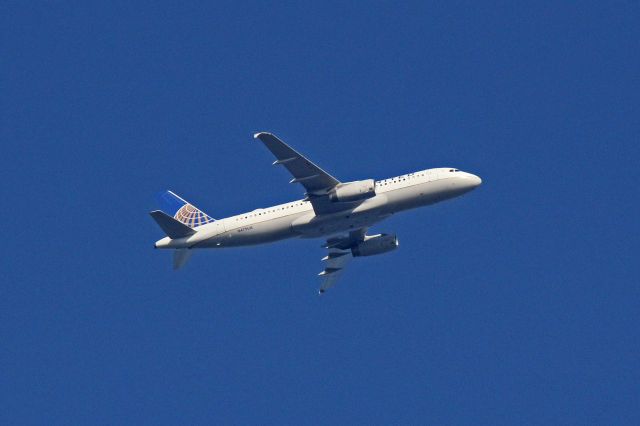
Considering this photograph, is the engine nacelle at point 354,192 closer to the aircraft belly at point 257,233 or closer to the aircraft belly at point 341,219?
the aircraft belly at point 341,219

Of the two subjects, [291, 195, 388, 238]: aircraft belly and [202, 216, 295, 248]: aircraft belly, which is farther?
[202, 216, 295, 248]: aircraft belly

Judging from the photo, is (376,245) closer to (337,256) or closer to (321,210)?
(337,256)

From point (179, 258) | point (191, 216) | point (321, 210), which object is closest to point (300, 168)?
point (321, 210)

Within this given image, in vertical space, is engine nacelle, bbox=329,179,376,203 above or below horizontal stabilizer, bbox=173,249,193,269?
above

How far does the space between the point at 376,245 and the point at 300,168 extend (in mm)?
15255

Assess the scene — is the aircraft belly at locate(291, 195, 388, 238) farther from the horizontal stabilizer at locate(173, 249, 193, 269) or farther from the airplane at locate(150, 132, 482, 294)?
the horizontal stabilizer at locate(173, 249, 193, 269)

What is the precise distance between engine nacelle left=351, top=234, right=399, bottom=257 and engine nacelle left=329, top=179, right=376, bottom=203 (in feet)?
37.0

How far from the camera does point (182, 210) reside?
90812 millimetres

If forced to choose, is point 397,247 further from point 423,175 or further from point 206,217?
point 206,217

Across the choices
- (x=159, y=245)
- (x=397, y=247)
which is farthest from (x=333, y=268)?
(x=159, y=245)

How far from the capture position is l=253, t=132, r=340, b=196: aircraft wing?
257 ft

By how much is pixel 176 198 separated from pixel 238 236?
11.3 metres

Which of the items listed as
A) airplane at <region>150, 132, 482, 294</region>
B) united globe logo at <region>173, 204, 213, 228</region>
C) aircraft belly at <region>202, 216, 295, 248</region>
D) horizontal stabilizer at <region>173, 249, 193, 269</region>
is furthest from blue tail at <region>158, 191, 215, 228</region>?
aircraft belly at <region>202, 216, 295, 248</region>

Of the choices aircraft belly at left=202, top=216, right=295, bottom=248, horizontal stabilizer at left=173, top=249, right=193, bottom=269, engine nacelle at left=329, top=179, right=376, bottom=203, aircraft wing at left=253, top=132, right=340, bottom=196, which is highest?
aircraft wing at left=253, top=132, right=340, bottom=196
